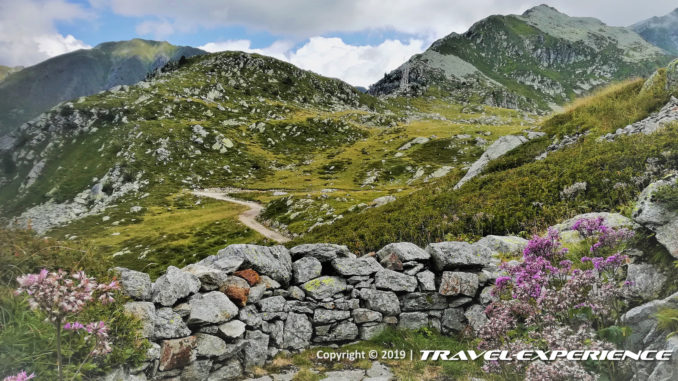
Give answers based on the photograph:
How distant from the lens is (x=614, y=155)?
45.3ft

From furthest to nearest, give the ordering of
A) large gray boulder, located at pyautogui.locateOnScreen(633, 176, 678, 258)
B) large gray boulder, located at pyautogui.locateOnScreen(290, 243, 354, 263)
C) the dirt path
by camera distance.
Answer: the dirt path < large gray boulder, located at pyautogui.locateOnScreen(290, 243, 354, 263) < large gray boulder, located at pyautogui.locateOnScreen(633, 176, 678, 258)

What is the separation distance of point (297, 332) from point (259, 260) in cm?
248

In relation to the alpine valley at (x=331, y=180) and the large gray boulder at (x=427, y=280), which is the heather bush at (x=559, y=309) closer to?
the alpine valley at (x=331, y=180)

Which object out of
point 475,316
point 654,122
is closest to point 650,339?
point 475,316

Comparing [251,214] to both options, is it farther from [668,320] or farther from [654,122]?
[668,320]

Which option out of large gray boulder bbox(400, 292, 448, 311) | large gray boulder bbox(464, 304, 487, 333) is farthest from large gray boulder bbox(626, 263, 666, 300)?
large gray boulder bbox(400, 292, 448, 311)

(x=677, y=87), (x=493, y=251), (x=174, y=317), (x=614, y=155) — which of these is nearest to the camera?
(x=174, y=317)

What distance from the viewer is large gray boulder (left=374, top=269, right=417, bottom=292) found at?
10336mm

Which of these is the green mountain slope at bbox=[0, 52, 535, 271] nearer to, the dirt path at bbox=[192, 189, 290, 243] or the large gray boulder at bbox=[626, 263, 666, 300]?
the dirt path at bbox=[192, 189, 290, 243]

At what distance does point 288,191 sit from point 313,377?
86.9 m

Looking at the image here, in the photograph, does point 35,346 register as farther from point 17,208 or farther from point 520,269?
point 17,208

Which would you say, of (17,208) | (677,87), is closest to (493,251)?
(677,87)

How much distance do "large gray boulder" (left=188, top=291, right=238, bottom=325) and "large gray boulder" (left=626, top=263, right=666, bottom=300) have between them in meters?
9.06

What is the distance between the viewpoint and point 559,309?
5648 millimetres
